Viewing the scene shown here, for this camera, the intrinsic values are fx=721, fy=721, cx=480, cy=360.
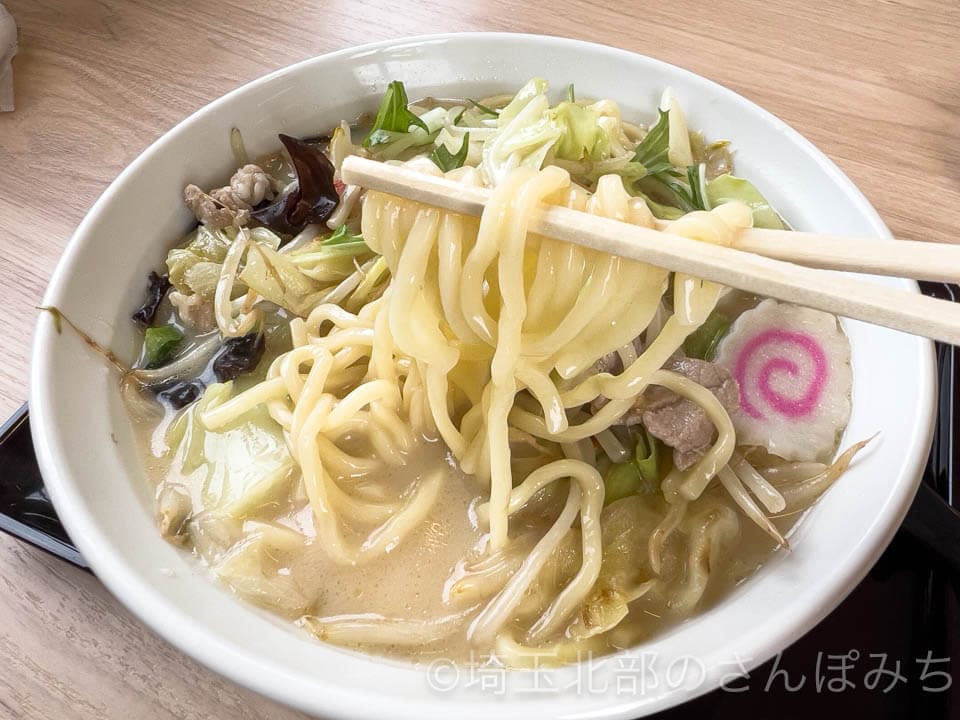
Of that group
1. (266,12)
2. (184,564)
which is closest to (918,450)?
(184,564)

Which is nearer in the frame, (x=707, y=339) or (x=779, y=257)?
(x=779, y=257)

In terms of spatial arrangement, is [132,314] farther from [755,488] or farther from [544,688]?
[755,488]

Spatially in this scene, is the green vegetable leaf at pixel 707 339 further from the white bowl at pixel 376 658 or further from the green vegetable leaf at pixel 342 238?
the green vegetable leaf at pixel 342 238

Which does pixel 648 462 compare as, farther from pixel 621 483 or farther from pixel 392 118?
pixel 392 118

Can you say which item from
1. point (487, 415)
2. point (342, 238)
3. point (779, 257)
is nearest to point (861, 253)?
point (779, 257)

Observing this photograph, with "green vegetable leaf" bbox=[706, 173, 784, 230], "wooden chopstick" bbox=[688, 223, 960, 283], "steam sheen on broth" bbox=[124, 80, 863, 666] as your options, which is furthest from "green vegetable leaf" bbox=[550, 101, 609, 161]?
"wooden chopstick" bbox=[688, 223, 960, 283]

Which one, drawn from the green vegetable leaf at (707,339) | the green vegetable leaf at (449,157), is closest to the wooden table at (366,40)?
the green vegetable leaf at (707,339)
